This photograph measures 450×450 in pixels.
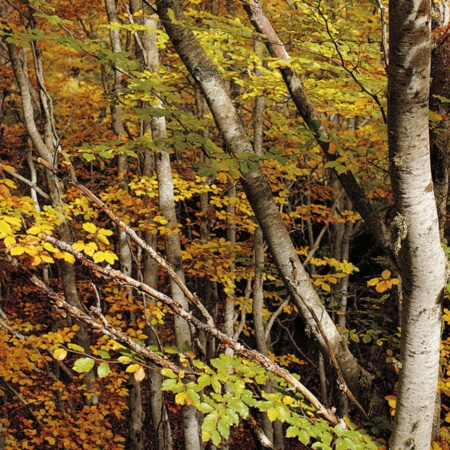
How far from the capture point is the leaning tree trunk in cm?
143

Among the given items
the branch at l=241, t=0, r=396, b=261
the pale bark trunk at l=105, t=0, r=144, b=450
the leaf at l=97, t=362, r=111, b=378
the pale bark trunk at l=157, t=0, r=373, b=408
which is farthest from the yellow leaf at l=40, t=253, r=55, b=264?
the pale bark trunk at l=105, t=0, r=144, b=450

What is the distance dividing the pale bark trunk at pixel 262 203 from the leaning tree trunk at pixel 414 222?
43 cm

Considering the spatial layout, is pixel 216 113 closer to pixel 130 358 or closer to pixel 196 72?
pixel 196 72

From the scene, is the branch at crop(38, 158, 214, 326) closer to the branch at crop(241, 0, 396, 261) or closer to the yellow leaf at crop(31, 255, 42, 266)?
the yellow leaf at crop(31, 255, 42, 266)

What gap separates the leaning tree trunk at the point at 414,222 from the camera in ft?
4.68

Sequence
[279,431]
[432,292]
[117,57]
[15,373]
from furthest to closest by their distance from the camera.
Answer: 1. [279,431]
2. [15,373]
3. [117,57]
4. [432,292]

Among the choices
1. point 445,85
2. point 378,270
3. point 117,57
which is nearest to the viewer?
point 445,85

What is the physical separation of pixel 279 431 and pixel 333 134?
6.80 m

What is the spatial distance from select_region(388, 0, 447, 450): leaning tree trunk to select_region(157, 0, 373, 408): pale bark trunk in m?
0.43

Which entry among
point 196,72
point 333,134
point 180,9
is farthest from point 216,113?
point 333,134

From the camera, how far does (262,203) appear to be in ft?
7.75

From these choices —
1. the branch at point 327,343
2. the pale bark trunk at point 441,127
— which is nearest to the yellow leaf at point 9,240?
the branch at point 327,343

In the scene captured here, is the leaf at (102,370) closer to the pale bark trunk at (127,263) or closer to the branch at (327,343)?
the branch at (327,343)

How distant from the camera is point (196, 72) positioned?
234 centimetres
